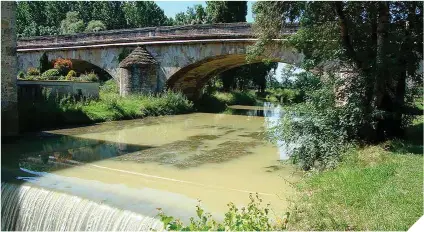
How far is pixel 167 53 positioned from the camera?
2162 cm

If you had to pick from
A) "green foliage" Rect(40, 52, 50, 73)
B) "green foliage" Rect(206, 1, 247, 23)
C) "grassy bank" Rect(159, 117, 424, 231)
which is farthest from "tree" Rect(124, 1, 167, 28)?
"grassy bank" Rect(159, 117, 424, 231)

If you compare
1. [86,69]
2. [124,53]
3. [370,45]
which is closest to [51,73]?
[124,53]

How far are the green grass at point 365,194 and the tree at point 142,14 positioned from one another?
54854mm

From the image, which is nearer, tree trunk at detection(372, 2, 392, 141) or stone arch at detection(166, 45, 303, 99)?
tree trunk at detection(372, 2, 392, 141)

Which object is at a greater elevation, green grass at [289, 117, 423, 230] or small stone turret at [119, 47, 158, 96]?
small stone turret at [119, 47, 158, 96]

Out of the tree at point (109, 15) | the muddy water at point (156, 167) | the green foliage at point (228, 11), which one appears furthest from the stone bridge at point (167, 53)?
the tree at point (109, 15)

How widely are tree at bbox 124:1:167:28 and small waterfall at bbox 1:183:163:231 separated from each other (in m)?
54.6

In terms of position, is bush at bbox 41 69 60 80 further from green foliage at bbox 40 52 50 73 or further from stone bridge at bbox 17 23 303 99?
green foliage at bbox 40 52 50 73

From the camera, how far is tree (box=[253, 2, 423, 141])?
8531mm

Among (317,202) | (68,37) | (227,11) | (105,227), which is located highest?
(227,11)

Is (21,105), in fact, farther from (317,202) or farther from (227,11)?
(227,11)

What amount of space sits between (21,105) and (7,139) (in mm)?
2175

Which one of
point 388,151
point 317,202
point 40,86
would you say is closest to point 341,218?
point 317,202

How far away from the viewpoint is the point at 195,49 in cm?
2081
